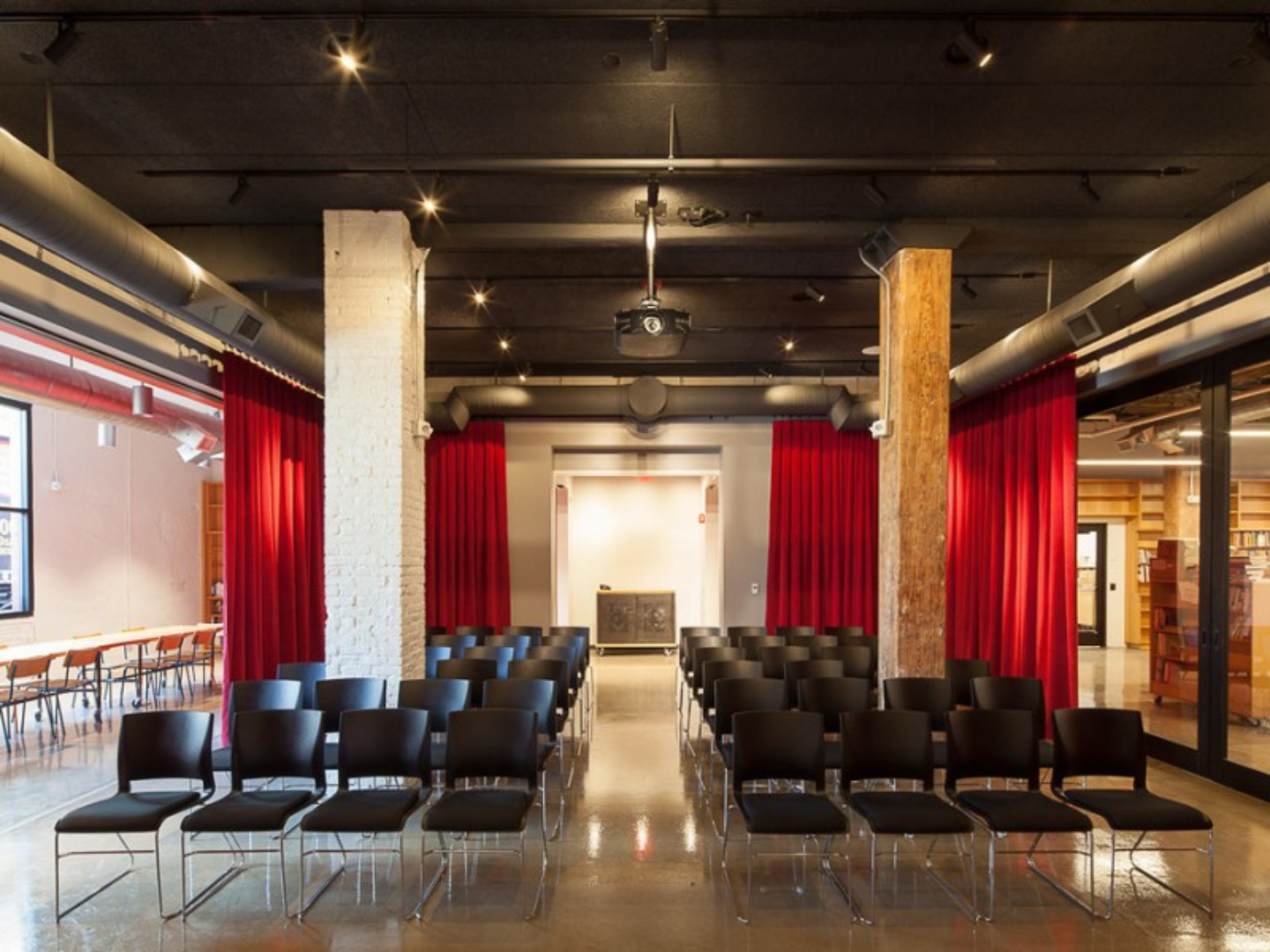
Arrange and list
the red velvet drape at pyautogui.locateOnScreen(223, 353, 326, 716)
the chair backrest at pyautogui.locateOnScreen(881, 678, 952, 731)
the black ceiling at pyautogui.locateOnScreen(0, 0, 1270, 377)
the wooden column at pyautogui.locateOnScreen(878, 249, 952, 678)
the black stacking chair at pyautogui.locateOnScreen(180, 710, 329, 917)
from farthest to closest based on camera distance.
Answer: the red velvet drape at pyautogui.locateOnScreen(223, 353, 326, 716)
the wooden column at pyautogui.locateOnScreen(878, 249, 952, 678)
the chair backrest at pyautogui.locateOnScreen(881, 678, 952, 731)
the black stacking chair at pyautogui.locateOnScreen(180, 710, 329, 917)
the black ceiling at pyautogui.locateOnScreen(0, 0, 1270, 377)

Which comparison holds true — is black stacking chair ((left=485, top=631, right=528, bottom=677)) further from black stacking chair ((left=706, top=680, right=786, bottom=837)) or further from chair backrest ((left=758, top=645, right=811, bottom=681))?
black stacking chair ((left=706, top=680, right=786, bottom=837))

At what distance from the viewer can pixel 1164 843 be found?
5008mm

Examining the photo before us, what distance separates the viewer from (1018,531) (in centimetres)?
809

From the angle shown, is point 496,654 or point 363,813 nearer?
point 363,813

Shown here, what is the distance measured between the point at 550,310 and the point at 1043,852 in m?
6.58

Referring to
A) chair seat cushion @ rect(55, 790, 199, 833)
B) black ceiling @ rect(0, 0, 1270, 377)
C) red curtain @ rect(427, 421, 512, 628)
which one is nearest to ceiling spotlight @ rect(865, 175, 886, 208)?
black ceiling @ rect(0, 0, 1270, 377)

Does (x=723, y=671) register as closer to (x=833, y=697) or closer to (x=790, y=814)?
(x=833, y=697)

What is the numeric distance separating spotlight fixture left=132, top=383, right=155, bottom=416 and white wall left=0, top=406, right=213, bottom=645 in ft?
8.60

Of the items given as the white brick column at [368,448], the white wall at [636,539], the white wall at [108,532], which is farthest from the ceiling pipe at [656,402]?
the white wall at [108,532]

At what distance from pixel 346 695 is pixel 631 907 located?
2.45 m

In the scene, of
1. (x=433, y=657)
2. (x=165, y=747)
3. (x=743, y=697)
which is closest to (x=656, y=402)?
(x=433, y=657)

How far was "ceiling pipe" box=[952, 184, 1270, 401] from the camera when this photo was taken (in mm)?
4289

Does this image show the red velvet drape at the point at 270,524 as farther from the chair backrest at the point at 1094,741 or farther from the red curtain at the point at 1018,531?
the red curtain at the point at 1018,531

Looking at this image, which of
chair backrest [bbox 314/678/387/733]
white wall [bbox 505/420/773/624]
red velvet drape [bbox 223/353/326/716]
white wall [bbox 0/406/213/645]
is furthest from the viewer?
white wall [bbox 505/420/773/624]
